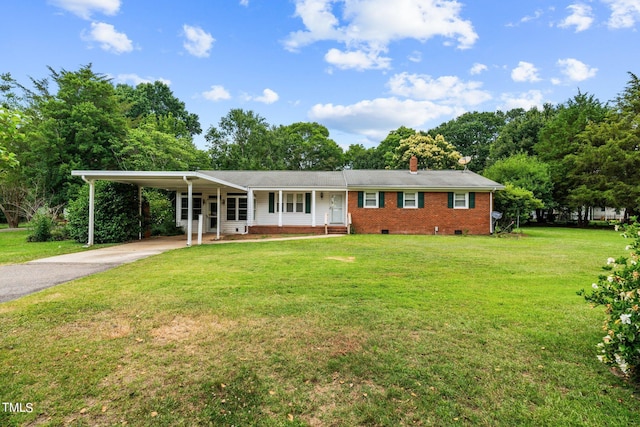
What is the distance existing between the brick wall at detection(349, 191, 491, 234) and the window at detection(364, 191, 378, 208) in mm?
230

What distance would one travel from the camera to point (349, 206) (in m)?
17.7

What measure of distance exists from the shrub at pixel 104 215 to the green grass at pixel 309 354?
7993 mm

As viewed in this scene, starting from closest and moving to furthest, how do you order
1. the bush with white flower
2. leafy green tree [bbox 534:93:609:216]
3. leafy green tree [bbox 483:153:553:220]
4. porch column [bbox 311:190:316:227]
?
1. the bush with white flower
2. porch column [bbox 311:190:316:227]
3. leafy green tree [bbox 483:153:553:220]
4. leafy green tree [bbox 534:93:609:216]

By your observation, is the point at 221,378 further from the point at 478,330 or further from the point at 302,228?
the point at 302,228

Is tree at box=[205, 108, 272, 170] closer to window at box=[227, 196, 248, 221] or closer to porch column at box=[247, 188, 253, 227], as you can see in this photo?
window at box=[227, 196, 248, 221]

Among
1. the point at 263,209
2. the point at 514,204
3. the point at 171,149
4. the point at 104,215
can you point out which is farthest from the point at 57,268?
the point at 514,204

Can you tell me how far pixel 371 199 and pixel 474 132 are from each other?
3402 cm

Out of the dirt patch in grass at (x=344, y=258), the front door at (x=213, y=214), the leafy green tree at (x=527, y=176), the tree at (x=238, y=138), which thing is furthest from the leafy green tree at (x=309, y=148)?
the dirt patch in grass at (x=344, y=258)

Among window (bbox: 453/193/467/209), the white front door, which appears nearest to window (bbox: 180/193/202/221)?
the white front door

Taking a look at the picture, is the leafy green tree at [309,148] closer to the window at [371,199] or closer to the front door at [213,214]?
the front door at [213,214]

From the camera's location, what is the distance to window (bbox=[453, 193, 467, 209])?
57.3ft

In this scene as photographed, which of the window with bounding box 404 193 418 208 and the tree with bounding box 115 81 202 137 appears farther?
the tree with bounding box 115 81 202 137

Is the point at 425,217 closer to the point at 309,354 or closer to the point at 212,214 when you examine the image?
the point at 212,214

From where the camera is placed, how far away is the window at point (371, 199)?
1766cm
